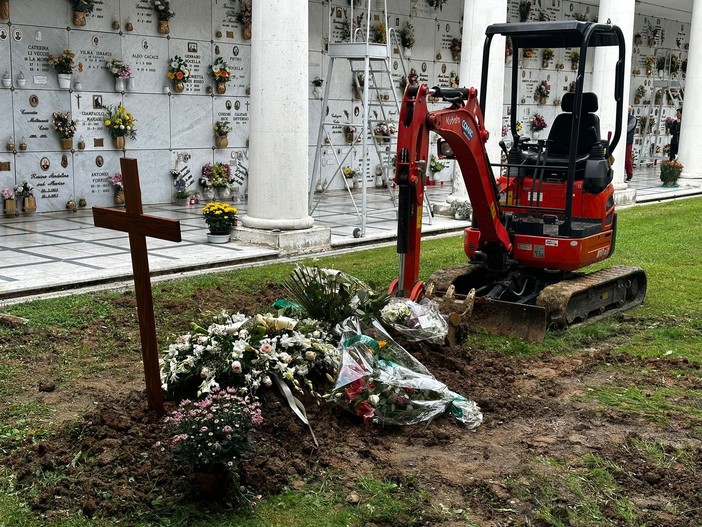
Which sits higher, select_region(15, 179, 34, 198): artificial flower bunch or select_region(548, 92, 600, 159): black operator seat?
select_region(548, 92, 600, 159): black operator seat

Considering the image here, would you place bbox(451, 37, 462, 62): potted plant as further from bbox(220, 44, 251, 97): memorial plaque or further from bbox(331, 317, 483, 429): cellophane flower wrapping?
bbox(331, 317, 483, 429): cellophane flower wrapping

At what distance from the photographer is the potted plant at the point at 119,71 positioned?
14180 mm

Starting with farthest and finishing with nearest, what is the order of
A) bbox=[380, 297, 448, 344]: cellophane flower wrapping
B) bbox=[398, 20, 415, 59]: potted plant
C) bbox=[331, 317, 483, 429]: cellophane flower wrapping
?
bbox=[398, 20, 415, 59]: potted plant, bbox=[380, 297, 448, 344]: cellophane flower wrapping, bbox=[331, 317, 483, 429]: cellophane flower wrapping

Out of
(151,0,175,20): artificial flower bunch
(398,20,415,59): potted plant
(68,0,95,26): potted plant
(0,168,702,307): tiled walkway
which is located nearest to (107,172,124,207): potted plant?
(0,168,702,307): tiled walkway

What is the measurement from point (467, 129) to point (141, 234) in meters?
3.32

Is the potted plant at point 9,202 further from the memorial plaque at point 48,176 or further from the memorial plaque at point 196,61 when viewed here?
the memorial plaque at point 196,61

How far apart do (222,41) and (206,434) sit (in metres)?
12.9

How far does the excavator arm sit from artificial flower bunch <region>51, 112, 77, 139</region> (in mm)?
7963

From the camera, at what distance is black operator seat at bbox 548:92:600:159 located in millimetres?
8156

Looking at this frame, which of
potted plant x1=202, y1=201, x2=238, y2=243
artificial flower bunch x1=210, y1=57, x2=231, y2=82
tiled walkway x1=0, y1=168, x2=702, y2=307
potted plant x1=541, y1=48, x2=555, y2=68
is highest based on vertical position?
potted plant x1=541, y1=48, x2=555, y2=68

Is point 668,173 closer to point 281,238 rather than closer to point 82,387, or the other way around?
point 281,238

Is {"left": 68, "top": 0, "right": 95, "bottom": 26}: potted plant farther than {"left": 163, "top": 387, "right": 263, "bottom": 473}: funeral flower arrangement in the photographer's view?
Yes

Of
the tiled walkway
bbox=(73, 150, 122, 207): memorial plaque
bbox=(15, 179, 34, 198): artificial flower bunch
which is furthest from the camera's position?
bbox=(73, 150, 122, 207): memorial plaque

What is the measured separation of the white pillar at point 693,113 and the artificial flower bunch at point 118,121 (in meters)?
13.0
